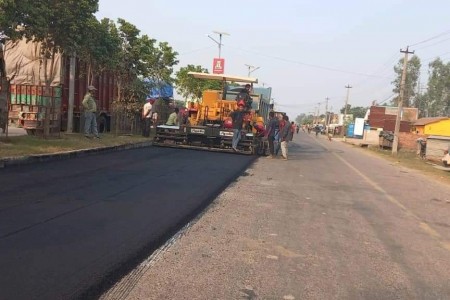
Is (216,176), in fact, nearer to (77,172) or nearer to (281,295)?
(77,172)

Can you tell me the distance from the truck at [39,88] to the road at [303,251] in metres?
8.31

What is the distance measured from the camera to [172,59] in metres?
25.0

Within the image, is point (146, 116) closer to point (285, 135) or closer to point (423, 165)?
point (285, 135)

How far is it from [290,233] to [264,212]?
130cm

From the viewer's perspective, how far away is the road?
4.47 meters

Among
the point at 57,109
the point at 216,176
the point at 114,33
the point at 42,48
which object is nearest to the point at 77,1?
the point at 42,48

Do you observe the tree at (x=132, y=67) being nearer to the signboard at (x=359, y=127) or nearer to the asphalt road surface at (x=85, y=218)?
the asphalt road surface at (x=85, y=218)

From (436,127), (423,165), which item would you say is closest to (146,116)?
(423,165)

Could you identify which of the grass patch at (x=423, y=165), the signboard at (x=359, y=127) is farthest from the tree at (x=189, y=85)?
the signboard at (x=359, y=127)

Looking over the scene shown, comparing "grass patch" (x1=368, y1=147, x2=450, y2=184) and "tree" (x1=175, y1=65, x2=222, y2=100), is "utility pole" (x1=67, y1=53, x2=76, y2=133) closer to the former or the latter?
"grass patch" (x1=368, y1=147, x2=450, y2=184)

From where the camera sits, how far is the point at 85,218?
6.39 m

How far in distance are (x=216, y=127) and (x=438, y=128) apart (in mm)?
38434

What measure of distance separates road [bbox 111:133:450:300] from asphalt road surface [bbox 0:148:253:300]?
35 cm

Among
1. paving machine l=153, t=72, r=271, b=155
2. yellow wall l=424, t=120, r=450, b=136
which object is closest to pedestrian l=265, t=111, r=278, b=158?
paving machine l=153, t=72, r=271, b=155
